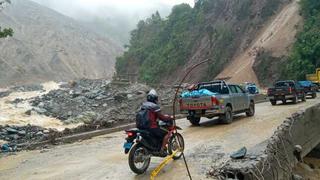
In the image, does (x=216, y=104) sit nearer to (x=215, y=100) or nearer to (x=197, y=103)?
(x=215, y=100)

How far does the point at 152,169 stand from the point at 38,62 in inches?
5669

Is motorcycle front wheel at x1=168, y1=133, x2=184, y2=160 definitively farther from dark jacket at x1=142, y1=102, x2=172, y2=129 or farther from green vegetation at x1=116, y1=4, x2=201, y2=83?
green vegetation at x1=116, y1=4, x2=201, y2=83

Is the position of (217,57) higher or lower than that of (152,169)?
higher

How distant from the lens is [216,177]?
28.1 feet

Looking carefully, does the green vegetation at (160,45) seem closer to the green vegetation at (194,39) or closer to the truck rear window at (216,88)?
the green vegetation at (194,39)

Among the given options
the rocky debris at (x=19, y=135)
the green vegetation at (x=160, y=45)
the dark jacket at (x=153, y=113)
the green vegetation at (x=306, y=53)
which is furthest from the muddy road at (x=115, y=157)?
the green vegetation at (x=160, y=45)

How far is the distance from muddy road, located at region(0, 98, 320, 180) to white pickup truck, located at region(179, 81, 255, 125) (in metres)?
0.57

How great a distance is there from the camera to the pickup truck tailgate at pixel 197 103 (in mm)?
17797

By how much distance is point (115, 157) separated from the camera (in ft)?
40.0

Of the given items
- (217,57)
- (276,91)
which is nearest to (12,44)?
(217,57)

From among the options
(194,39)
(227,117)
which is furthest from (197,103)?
(194,39)

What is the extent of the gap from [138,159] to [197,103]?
29.1ft

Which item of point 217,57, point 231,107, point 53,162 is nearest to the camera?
point 53,162

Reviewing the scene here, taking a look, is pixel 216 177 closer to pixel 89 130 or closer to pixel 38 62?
pixel 89 130
